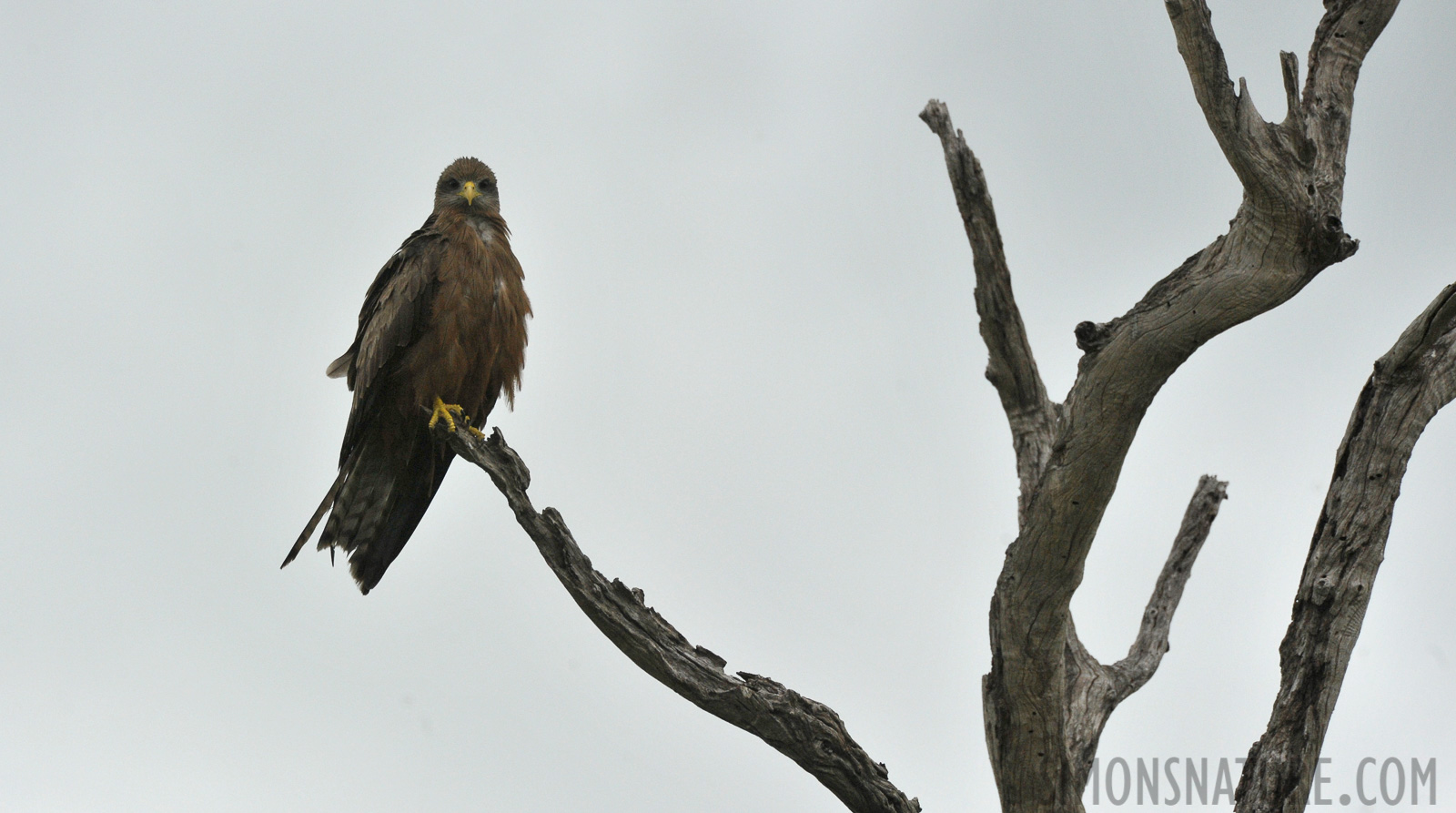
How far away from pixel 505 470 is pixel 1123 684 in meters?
4.07

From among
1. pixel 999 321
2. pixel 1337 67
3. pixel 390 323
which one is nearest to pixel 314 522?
pixel 390 323

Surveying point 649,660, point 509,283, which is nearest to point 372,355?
point 509,283

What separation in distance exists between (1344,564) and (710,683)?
9.50 ft

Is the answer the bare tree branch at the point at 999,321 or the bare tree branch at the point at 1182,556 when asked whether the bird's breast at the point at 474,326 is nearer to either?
the bare tree branch at the point at 999,321

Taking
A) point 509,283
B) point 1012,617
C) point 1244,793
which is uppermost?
point 509,283

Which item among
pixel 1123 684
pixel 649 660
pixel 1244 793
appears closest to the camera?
pixel 649 660

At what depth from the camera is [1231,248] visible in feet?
14.4

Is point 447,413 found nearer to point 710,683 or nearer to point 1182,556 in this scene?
point 710,683

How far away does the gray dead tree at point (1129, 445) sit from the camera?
169 inches

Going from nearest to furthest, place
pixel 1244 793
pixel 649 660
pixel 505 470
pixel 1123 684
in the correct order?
pixel 649 660
pixel 505 470
pixel 1244 793
pixel 1123 684

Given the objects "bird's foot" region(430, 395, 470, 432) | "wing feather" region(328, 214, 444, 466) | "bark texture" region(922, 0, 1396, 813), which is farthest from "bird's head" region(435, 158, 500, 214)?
"bark texture" region(922, 0, 1396, 813)

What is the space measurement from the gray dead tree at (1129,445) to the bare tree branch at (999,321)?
15 mm

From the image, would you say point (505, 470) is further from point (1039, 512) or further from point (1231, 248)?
point (1231, 248)

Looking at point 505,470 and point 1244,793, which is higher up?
point 505,470
